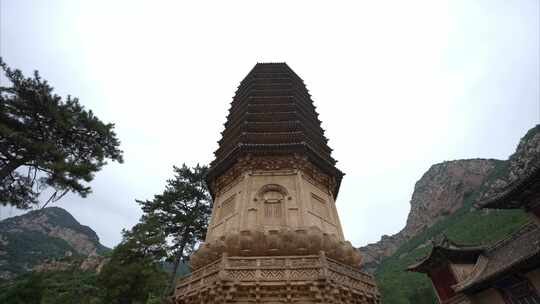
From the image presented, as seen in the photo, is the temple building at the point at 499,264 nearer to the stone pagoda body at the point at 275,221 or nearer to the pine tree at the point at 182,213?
the stone pagoda body at the point at 275,221

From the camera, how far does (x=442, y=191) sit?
3524 inches

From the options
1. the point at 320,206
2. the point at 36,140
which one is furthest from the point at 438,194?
the point at 36,140

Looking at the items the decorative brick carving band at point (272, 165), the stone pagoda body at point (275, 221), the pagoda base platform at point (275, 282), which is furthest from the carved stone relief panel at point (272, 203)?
the pagoda base platform at point (275, 282)

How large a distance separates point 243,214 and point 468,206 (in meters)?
78.5

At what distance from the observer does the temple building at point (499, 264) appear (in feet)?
38.2

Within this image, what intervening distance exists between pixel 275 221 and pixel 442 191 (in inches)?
3672

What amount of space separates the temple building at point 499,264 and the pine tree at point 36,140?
647 inches

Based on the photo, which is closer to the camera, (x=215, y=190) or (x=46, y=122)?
(x=46, y=122)

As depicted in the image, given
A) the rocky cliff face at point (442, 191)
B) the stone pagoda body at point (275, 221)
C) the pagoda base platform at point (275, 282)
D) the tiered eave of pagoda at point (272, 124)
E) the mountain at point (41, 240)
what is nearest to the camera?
the pagoda base platform at point (275, 282)

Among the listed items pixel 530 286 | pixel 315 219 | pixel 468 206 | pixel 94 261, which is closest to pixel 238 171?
pixel 315 219

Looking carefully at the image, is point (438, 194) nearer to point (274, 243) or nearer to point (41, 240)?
point (274, 243)

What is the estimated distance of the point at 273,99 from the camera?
2048cm

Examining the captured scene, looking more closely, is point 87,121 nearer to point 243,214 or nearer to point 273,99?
point 243,214

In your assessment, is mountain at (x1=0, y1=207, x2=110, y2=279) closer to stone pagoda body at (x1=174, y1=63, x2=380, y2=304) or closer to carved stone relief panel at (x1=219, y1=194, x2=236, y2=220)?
carved stone relief panel at (x1=219, y1=194, x2=236, y2=220)
